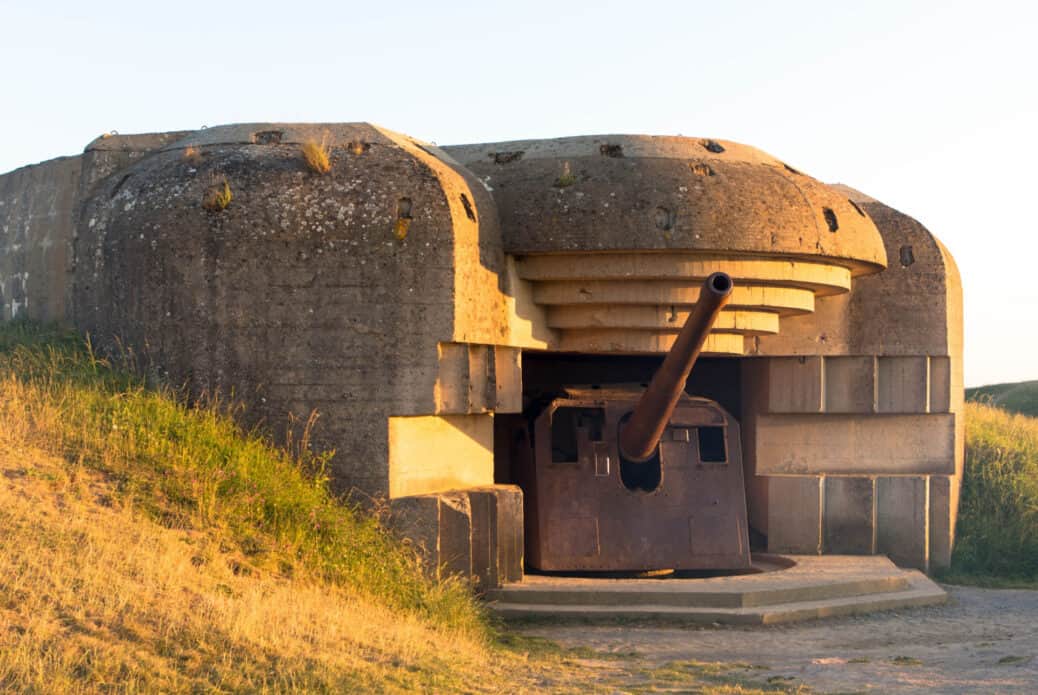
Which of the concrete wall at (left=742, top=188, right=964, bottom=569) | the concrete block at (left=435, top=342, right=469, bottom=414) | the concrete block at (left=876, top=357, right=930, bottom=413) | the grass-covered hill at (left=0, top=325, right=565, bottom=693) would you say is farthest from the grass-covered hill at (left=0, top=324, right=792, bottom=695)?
the concrete block at (left=876, top=357, right=930, bottom=413)

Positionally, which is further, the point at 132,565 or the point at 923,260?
the point at 923,260

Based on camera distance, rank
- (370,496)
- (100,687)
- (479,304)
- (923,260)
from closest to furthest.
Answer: (100,687) → (370,496) → (479,304) → (923,260)

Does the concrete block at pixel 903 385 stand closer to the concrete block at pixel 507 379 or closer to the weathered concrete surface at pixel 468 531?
the concrete block at pixel 507 379

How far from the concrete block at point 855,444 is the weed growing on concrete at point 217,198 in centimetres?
565

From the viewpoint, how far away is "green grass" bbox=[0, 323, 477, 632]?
8.74 meters

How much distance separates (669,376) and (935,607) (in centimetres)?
282

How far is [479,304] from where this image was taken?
10508mm

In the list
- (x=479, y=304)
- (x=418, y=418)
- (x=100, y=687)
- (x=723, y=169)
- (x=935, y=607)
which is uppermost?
(x=723, y=169)

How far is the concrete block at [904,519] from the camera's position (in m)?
12.7

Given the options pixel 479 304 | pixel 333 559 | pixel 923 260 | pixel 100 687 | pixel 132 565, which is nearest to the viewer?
pixel 100 687

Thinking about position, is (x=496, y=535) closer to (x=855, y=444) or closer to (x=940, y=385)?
(x=855, y=444)

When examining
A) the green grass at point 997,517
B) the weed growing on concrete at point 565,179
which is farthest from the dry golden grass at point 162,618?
the green grass at point 997,517

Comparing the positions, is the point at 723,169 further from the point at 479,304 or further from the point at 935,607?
the point at 935,607

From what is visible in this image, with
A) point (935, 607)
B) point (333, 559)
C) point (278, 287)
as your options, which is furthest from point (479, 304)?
point (935, 607)
